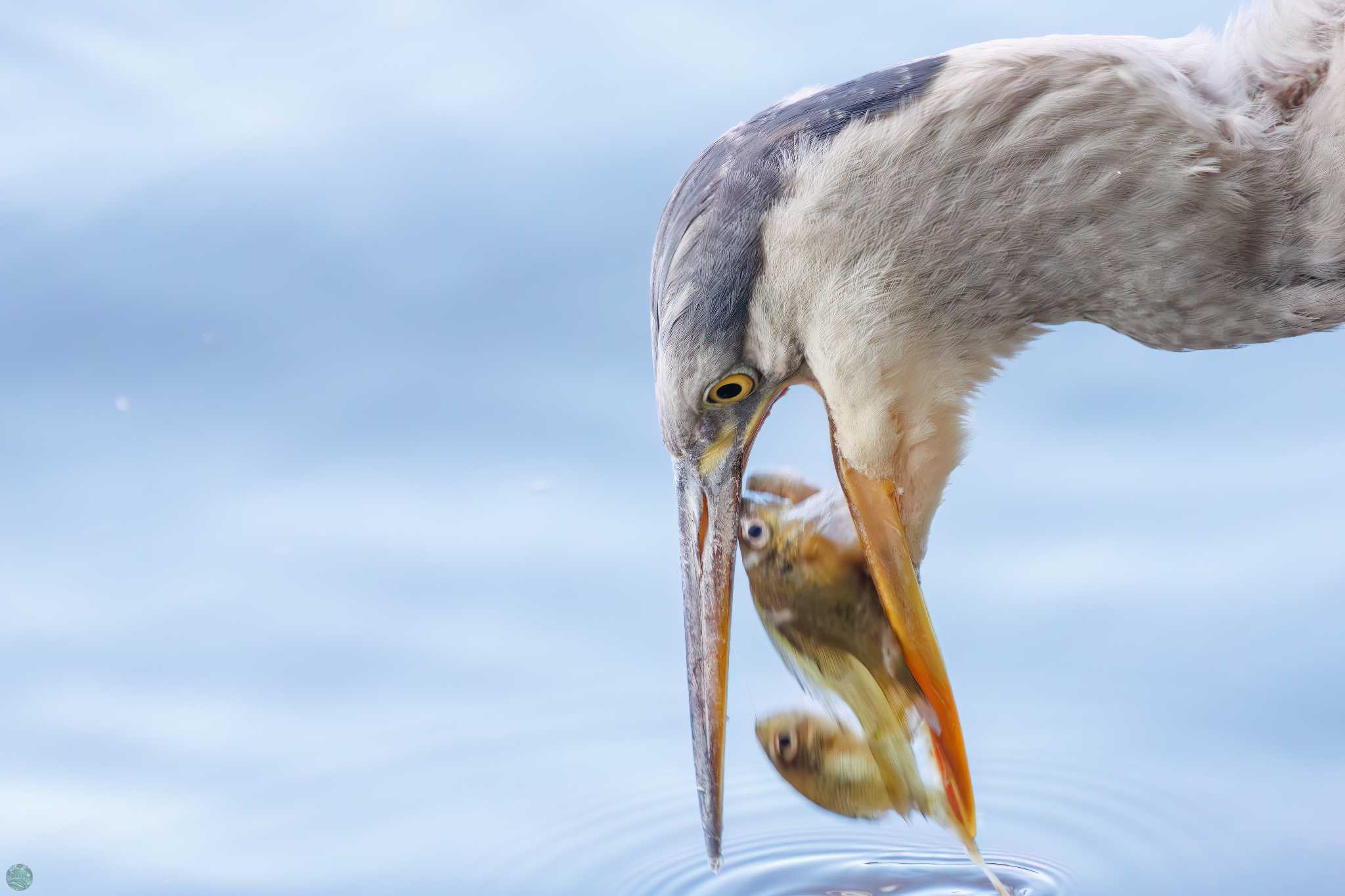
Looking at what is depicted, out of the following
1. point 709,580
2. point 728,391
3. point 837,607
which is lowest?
point 837,607

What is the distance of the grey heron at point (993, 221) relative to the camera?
6.47 ft

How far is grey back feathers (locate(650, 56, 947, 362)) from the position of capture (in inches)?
79.0

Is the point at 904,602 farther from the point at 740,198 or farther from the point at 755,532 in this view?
the point at 740,198

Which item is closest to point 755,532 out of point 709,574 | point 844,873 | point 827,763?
point 709,574

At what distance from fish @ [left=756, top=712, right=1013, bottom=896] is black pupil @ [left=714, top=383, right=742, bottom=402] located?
0.58 metres

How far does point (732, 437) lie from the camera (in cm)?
224

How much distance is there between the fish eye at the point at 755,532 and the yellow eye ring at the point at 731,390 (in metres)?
0.24

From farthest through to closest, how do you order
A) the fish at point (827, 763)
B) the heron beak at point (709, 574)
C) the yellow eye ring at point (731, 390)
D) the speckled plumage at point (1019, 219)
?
1. the fish at point (827, 763)
2. the heron beak at point (709, 574)
3. the yellow eye ring at point (731, 390)
4. the speckled plumage at point (1019, 219)

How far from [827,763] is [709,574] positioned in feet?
1.27

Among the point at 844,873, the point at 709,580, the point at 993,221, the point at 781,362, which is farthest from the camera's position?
the point at 844,873

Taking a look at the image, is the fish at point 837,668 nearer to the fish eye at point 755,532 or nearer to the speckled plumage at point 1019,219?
the fish eye at point 755,532

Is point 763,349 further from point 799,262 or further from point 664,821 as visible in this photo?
point 664,821

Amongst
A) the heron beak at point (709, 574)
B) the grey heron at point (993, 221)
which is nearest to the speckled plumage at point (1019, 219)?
the grey heron at point (993, 221)

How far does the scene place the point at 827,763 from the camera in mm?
2410
